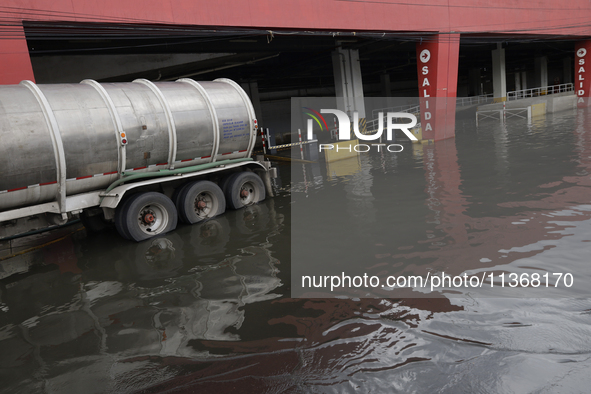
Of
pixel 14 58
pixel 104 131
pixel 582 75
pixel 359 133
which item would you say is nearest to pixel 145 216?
pixel 104 131

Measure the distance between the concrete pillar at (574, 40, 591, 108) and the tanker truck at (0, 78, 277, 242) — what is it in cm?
3547

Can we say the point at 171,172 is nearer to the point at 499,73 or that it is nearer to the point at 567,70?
the point at 499,73

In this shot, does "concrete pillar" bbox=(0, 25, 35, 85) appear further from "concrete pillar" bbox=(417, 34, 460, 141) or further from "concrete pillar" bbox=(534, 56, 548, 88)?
"concrete pillar" bbox=(534, 56, 548, 88)

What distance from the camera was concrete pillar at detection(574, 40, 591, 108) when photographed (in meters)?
36.2

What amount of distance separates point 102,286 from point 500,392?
6072 mm

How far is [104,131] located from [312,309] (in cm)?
622

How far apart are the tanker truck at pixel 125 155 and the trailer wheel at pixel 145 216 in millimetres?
24

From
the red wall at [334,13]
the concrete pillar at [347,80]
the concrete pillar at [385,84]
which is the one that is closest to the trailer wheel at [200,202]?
the red wall at [334,13]

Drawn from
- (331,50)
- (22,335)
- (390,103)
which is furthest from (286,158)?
(390,103)

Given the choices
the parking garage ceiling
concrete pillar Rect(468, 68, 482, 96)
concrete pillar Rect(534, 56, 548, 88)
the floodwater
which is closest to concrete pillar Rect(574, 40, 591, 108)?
the parking garage ceiling

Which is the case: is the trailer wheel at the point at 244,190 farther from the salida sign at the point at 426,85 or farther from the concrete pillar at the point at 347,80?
the concrete pillar at the point at 347,80

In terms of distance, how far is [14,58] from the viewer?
439 inches

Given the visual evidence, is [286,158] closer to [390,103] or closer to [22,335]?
[22,335]

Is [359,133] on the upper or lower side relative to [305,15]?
lower
